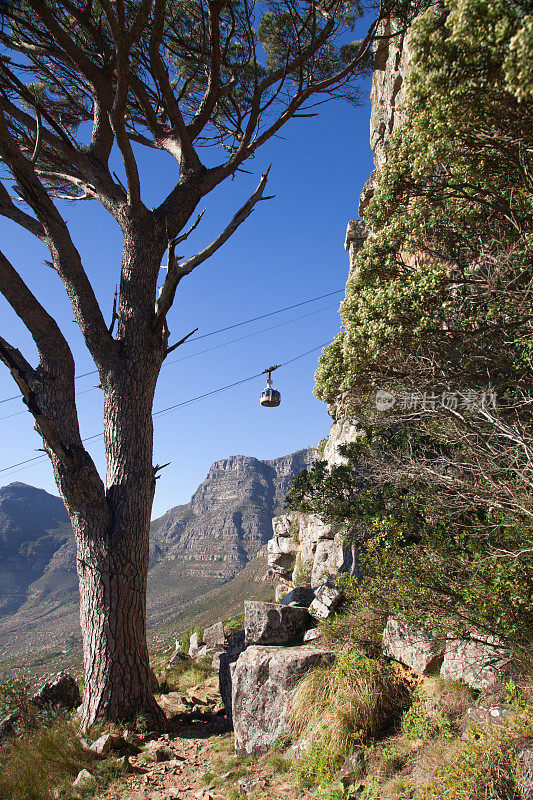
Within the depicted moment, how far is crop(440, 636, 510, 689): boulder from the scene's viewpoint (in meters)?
3.96

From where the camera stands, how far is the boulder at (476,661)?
3.96m

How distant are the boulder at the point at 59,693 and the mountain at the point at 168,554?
8790cm

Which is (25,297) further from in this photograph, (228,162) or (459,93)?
(459,93)

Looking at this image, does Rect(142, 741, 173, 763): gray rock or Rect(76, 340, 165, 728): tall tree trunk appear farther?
Rect(76, 340, 165, 728): tall tree trunk

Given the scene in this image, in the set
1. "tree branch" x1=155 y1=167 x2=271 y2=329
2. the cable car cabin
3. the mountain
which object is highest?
"tree branch" x1=155 y1=167 x2=271 y2=329

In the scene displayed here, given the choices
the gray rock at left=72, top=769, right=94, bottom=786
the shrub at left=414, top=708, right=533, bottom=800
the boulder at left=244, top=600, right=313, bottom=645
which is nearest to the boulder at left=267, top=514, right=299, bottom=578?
the boulder at left=244, top=600, right=313, bottom=645

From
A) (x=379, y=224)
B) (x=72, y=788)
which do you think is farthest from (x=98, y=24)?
(x=72, y=788)

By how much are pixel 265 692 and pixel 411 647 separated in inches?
64.4

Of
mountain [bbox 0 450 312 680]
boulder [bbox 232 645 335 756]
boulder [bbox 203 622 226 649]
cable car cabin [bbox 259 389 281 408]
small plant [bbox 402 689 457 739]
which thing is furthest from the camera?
mountain [bbox 0 450 312 680]

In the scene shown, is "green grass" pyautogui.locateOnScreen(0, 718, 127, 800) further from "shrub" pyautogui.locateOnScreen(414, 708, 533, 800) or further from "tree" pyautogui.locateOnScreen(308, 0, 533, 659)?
"tree" pyautogui.locateOnScreen(308, 0, 533, 659)

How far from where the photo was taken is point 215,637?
10195 mm

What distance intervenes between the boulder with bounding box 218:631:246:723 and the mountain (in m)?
88.7

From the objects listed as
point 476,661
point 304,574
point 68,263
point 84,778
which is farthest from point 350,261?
point 84,778

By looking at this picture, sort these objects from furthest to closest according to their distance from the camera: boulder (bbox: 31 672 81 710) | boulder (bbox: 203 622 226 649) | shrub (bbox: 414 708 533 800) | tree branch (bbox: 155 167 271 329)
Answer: boulder (bbox: 203 622 226 649), tree branch (bbox: 155 167 271 329), boulder (bbox: 31 672 81 710), shrub (bbox: 414 708 533 800)
